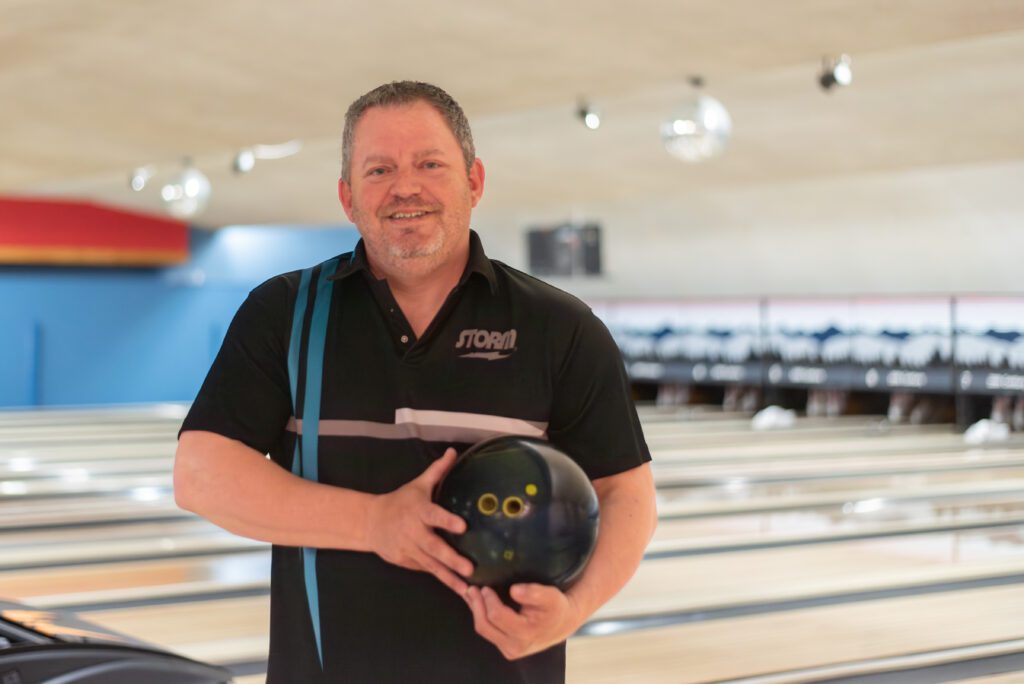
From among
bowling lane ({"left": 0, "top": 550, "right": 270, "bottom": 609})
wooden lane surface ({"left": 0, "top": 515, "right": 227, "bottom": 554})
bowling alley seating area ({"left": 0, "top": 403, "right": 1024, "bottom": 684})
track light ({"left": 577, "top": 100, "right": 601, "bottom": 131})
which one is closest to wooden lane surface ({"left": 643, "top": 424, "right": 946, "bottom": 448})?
bowling alley seating area ({"left": 0, "top": 403, "right": 1024, "bottom": 684})

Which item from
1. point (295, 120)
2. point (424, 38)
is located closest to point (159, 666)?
point (424, 38)

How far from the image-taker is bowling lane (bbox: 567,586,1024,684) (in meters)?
3.41

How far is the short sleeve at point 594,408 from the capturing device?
1538mm

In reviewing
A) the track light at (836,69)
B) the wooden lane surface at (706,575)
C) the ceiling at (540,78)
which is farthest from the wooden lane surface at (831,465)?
the track light at (836,69)

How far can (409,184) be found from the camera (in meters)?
1.48

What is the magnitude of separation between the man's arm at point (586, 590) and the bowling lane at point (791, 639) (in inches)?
74.8

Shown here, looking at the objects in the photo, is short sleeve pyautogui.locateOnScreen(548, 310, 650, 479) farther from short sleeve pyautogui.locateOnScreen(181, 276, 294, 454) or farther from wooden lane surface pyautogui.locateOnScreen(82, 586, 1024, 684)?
wooden lane surface pyautogui.locateOnScreen(82, 586, 1024, 684)

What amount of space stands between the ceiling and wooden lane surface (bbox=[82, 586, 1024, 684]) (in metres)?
2.09

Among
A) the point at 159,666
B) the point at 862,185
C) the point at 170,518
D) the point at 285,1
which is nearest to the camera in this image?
the point at 159,666

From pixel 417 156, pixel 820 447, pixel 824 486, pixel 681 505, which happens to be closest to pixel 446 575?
pixel 417 156

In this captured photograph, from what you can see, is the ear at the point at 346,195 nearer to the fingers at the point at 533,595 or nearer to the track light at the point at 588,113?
the fingers at the point at 533,595

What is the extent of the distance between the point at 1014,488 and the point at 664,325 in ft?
19.1

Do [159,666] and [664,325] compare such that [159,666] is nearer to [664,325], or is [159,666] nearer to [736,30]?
[736,30]

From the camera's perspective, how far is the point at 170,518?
6.03 meters
